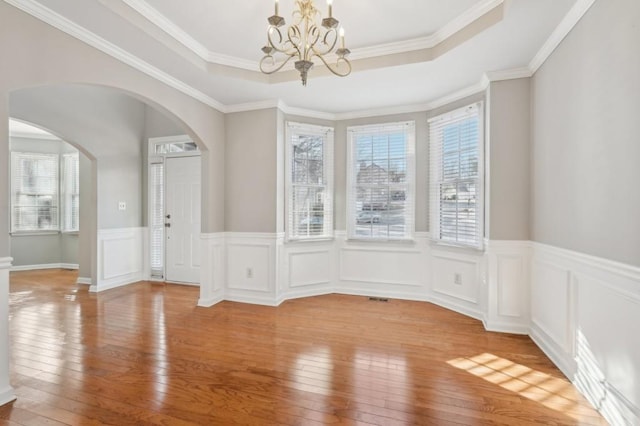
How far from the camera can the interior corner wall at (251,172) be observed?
166 inches

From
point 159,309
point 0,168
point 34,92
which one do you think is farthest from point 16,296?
point 0,168

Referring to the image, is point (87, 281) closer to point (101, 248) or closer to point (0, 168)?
point (101, 248)

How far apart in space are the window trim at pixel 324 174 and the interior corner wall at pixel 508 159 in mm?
2135

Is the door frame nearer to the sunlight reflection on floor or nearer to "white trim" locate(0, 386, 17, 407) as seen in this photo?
"white trim" locate(0, 386, 17, 407)

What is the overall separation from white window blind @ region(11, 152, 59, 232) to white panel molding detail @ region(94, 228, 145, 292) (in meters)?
2.80

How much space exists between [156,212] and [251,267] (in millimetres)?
2466

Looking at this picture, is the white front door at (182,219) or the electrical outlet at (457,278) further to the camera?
the white front door at (182,219)

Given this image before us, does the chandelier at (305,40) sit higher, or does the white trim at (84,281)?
the chandelier at (305,40)

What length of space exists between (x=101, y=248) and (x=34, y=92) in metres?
2.34

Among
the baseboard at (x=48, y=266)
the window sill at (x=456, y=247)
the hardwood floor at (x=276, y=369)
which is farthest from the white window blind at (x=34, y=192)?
the window sill at (x=456, y=247)

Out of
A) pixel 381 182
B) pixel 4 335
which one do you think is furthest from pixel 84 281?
pixel 381 182

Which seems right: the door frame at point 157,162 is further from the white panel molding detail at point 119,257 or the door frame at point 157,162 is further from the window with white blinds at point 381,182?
the window with white blinds at point 381,182

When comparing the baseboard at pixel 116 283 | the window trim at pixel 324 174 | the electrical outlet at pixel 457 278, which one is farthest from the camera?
the baseboard at pixel 116 283

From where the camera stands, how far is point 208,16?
262cm
